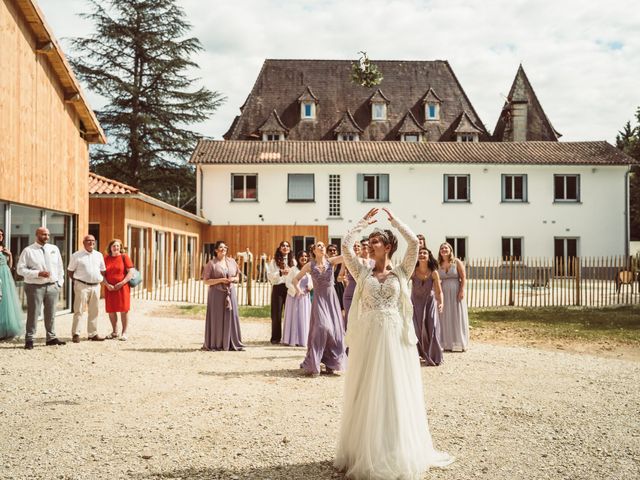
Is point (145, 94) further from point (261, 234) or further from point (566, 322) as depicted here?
point (566, 322)

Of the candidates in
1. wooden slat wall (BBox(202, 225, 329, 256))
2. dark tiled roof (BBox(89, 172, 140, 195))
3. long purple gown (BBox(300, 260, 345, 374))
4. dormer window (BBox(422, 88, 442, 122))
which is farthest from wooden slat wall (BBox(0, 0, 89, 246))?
dormer window (BBox(422, 88, 442, 122))

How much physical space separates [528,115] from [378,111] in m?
10.0

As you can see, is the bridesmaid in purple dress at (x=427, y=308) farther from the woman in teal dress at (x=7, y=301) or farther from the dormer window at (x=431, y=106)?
the dormer window at (x=431, y=106)

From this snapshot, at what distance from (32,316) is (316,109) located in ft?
107

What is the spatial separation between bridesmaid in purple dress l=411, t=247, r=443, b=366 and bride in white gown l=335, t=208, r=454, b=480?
4.52 m

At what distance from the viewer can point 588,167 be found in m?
34.3

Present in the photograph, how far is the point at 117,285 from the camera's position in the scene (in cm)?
1186

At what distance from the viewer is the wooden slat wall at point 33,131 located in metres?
12.2

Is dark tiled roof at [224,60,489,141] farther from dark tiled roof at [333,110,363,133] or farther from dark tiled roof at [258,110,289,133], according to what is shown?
dark tiled roof at [333,110,363,133]

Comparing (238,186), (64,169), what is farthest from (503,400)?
(238,186)

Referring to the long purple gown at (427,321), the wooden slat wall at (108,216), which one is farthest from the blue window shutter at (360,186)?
the long purple gown at (427,321)

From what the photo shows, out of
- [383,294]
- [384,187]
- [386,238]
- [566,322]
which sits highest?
[384,187]

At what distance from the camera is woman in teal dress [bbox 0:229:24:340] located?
11258 millimetres

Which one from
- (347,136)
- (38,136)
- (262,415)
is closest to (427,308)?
(262,415)
